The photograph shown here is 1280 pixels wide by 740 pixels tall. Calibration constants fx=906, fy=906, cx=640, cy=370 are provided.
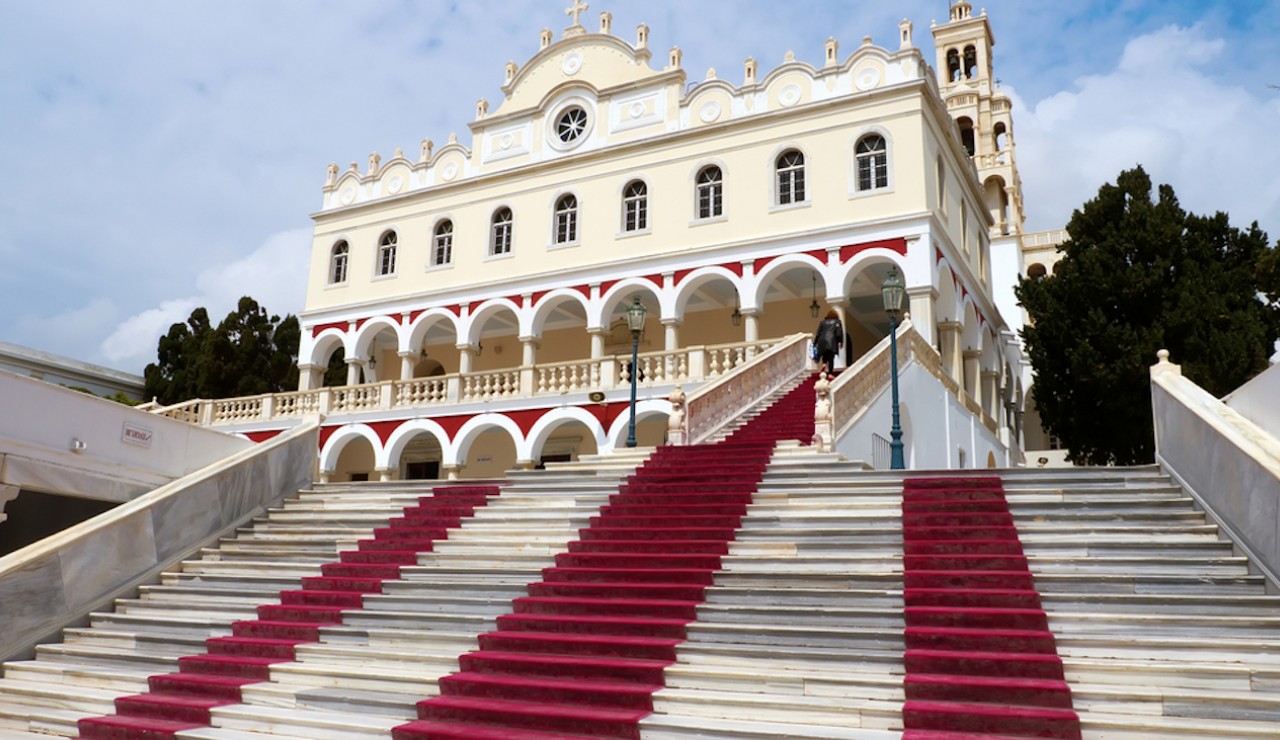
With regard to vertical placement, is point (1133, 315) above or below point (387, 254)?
below

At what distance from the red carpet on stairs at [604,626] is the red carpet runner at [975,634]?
5.46ft

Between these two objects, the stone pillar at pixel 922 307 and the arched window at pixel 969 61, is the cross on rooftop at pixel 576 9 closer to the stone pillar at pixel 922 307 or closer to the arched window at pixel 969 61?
the stone pillar at pixel 922 307

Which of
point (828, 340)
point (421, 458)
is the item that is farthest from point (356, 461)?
point (828, 340)

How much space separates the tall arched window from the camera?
23.4 meters

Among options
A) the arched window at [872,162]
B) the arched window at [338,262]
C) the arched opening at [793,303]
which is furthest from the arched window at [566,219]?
the arched window at [872,162]

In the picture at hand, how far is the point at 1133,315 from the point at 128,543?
20550 mm

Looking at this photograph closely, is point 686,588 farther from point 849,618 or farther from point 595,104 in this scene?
point 595,104

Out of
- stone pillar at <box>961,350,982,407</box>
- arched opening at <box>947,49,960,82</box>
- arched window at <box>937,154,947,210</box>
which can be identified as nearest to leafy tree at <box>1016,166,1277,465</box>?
stone pillar at <box>961,350,982,407</box>

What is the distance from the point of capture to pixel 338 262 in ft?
92.1

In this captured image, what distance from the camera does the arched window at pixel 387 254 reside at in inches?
1068

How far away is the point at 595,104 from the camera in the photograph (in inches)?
976

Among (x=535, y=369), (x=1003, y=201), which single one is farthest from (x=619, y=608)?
(x=1003, y=201)

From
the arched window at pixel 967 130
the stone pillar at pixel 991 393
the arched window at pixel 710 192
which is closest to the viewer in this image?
the arched window at pixel 710 192

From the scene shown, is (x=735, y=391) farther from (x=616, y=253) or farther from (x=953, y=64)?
(x=953, y=64)
